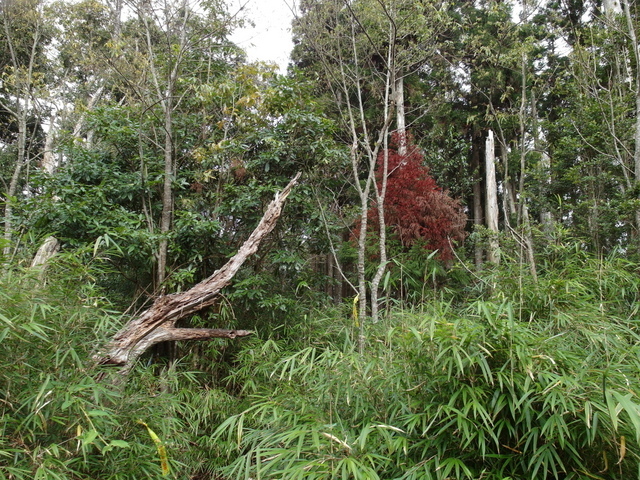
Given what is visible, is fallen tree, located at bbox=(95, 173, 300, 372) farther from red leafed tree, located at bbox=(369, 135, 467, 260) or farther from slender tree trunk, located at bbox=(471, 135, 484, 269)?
slender tree trunk, located at bbox=(471, 135, 484, 269)

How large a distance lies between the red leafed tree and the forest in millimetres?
31

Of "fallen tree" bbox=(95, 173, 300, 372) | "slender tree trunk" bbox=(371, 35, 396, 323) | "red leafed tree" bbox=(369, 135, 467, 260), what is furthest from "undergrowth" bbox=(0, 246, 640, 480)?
"red leafed tree" bbox=(369, 135, 467, 260)

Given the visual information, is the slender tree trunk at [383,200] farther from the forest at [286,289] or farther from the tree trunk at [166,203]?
the tree trunk at [166,203]

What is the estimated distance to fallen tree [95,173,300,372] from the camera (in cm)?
214

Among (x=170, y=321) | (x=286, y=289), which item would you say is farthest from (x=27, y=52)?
(x=170, y=321)

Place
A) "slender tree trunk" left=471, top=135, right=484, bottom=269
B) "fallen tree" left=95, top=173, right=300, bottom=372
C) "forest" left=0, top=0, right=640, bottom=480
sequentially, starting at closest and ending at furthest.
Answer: "forest" left=0, top=0, right=640, bottom=480 → "fallen tree" left=95, top=173, right=300, bottom=372 → "slender tree trunk" left=471, top=135, right=484, bottom=269

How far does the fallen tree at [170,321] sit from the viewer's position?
7.02 feet

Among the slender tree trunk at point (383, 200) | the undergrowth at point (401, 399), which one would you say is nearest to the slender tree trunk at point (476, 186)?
the slender tree trunk at point (383, 200)

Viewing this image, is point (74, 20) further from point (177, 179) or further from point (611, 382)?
point (611, 382)

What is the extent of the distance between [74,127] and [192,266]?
18.5 ft

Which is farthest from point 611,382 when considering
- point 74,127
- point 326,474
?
point 74,127

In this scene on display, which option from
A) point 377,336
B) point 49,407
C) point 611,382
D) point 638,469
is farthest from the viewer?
point 377,336

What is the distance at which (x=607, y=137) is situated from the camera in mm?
4082

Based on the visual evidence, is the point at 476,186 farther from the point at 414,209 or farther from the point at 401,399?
the point at 401,399
